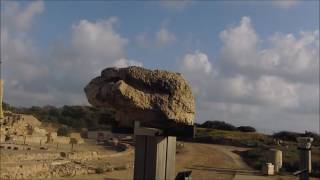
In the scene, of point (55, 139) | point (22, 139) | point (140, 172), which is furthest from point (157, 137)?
point (55, 139)

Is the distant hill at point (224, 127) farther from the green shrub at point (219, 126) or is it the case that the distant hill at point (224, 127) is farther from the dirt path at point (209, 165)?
the dirt path at point (209, 165)

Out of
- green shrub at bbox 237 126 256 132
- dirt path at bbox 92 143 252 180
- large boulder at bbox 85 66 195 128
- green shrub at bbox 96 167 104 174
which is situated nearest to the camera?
large boulder at bbox 85 66 195 128

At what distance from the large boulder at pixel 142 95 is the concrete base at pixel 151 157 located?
1.36 feet

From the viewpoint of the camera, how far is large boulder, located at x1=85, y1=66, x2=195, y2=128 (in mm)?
5691

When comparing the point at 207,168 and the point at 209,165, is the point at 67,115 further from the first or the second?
the point at 207,168

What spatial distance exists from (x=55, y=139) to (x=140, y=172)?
35545 millimetres

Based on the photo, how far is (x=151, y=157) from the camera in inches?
216

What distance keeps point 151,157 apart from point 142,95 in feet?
2.68

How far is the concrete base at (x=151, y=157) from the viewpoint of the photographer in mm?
5488

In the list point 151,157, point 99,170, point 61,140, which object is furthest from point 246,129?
point 151,157

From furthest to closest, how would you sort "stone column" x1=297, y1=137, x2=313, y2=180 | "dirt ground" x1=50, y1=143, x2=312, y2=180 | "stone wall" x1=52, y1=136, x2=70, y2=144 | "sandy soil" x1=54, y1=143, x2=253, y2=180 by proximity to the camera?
"stone wall" x1=52, y1=136, x2=70, y2=144 → "sandy soil" x1=54, y1=143, x2=253, y2=180 → "dirt ground" x1=50, y1=143, x2=312, y2=180 → "stone column" x1=297, y1=137, x2=313, y2=180

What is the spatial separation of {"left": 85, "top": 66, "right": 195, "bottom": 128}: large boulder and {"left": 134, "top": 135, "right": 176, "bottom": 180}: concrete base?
16.3 inches

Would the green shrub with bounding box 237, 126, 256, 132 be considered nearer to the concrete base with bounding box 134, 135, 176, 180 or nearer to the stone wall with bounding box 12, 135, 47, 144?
the stone wall with bounding box 12, 135, 47, 144

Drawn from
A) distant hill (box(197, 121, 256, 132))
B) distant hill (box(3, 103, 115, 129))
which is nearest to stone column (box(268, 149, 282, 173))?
distant hill (box(3, 103, 115, 129))
